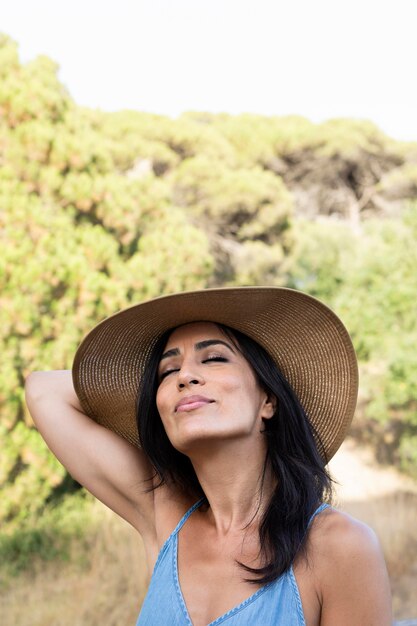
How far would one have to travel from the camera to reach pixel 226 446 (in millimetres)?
1320

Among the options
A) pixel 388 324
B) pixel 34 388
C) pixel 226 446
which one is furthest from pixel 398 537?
pixel 226 446

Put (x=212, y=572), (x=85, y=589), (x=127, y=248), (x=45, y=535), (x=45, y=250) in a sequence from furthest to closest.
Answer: (x=127, y=248), (x=45, y=535), (x=45, y=250), (x=85, y=589), (x=212, y=572)

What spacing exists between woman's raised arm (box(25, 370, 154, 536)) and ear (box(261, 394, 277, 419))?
290 millimetres

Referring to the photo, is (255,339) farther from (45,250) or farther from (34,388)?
(45,250)

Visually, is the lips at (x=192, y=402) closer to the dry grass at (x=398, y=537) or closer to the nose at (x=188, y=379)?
the nose at (x=188, y=379)

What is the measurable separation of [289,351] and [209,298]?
0.76ft

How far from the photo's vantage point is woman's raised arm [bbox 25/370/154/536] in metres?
1.50

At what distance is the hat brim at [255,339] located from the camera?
1377 millimetres

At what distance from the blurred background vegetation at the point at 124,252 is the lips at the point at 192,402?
3975 mm

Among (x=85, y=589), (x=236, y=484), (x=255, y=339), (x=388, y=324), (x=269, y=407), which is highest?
(x=255, y=339)

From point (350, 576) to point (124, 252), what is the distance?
5.44 m

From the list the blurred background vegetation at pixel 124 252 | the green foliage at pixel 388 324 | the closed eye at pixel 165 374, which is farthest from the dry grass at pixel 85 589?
the closed eye at pixel 165 374

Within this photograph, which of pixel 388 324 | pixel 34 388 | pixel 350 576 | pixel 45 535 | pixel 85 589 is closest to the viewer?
pixel 350 576

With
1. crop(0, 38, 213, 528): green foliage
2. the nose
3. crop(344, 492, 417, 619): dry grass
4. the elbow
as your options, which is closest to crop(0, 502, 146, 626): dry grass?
crop(0, 38, 213, 528): green foliage
